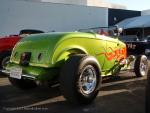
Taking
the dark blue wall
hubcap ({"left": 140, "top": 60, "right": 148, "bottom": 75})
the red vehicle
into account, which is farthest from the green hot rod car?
the dark blue wall

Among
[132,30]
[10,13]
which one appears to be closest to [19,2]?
[10,13]

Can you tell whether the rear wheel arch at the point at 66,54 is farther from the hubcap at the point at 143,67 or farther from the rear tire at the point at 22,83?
the hubcap at the point at 143,67

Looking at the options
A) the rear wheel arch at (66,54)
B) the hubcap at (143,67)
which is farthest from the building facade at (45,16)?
the rear wheel arch at (66,54)

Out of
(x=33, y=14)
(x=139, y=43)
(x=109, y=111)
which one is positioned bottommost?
(x=109, y=111)

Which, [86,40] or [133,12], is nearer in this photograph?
[86,40]

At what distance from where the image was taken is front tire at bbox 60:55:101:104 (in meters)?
5.32

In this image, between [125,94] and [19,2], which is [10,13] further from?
[125,94]

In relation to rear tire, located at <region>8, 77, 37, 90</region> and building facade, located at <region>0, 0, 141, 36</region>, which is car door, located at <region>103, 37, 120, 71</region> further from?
building facade, located at <region>0, 0, 141, 36</region>

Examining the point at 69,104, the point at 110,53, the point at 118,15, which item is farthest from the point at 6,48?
the point at 118,15

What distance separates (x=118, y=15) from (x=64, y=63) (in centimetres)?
3048

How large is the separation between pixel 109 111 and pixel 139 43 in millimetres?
7011

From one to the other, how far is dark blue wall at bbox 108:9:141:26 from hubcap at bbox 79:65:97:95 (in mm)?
28136

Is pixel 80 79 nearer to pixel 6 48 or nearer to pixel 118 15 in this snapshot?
pixel 6 48

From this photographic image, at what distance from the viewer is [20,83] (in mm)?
6711
